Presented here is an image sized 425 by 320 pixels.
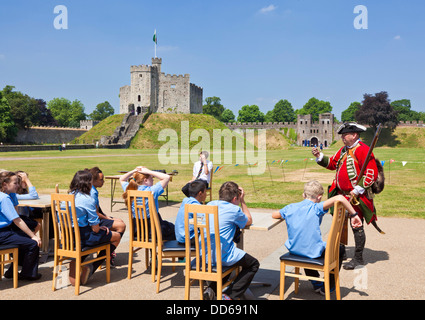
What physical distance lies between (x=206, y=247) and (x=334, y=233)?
144cm

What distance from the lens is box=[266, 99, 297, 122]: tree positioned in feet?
395

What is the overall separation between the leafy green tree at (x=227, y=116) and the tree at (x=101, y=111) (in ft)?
131

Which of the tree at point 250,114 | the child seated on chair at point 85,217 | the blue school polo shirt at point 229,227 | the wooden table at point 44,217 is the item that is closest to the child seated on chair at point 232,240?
the blue school polo shirt at point 229,227

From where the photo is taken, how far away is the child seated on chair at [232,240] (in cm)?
401

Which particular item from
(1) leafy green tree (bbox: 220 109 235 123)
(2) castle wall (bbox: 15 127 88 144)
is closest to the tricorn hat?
(2) castle wall (bbox: 15 127 88 144)

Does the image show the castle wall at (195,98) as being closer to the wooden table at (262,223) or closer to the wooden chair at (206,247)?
the wooden table at (262,223)

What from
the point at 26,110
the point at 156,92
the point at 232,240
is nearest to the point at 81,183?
the point at 232,240

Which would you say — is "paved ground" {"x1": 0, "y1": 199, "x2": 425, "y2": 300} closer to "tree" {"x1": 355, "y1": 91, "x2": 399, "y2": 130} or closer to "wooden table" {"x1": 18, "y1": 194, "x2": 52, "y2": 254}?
"wooden table" {"x1": 18, "y1": 194, "x2": 52, "y2": 254}

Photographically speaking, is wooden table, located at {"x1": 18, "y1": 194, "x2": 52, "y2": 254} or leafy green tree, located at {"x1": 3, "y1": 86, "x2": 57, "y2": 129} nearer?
wooden table, located at {"x1": 18, "y1": 194, "x2": 52, "y2": 254}

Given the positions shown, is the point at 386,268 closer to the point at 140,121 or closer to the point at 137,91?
the point at 140,121

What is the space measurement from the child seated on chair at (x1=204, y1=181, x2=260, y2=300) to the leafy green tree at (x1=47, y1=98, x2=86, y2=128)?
11205 cm

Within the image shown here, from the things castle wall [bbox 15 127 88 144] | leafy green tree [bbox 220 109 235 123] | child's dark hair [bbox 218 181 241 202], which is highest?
leafy green tree [bbox 220 109 235 123]

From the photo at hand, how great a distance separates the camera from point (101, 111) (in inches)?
4906
